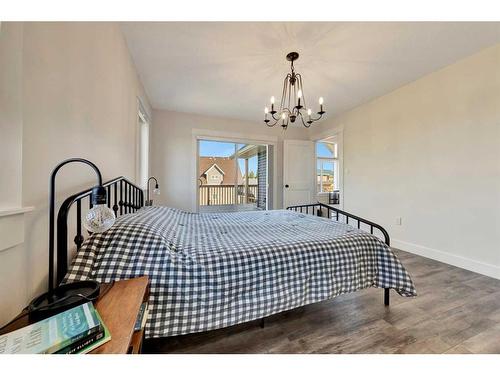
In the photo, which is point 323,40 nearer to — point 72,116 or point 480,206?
point 72,116

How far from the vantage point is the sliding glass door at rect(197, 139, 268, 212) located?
4.91 meters

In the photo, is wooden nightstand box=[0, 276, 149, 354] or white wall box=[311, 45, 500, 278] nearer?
wooden nightstand box=[0, 276, 149, 354]

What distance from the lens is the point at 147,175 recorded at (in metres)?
3.59

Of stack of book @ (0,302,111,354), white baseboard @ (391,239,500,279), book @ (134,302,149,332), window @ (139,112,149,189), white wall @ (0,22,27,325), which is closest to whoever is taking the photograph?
stack of book @ (0,302,111,354)

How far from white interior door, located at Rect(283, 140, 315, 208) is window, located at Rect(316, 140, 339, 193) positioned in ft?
3.72

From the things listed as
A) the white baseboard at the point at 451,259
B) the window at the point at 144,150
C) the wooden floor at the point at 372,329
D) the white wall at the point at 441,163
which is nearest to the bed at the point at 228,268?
the wooden floor at the point at 372,329

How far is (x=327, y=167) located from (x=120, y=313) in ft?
20.0

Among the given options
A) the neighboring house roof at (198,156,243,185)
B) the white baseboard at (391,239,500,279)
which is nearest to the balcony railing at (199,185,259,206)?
the neighboring house roof at (198,156,243,185)

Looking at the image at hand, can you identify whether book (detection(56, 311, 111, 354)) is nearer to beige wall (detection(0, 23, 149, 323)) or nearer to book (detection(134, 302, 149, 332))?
book (detection(134, 302, 149, 332))

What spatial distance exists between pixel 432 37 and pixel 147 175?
13.4 ft

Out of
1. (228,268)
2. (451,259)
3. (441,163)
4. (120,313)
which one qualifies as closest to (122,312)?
(120,313)

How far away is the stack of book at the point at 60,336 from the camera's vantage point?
0.54 metres

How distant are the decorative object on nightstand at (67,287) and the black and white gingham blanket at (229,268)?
Result: 158 millimetres

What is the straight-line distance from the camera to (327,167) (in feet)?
20.0
